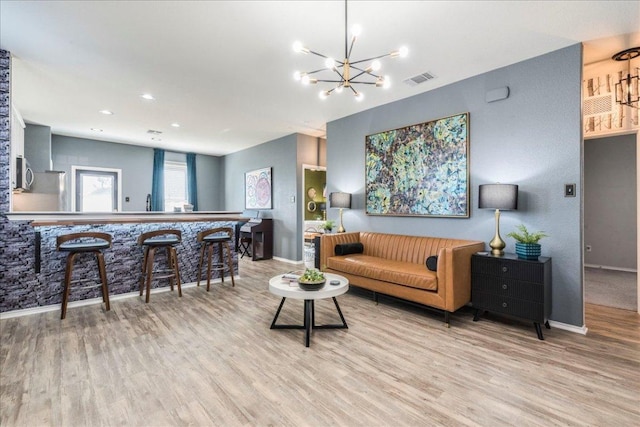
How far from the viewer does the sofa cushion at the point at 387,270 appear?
3.18 meters

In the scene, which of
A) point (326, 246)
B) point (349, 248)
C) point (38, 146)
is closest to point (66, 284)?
point (326, 246)

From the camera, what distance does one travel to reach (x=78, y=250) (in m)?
3.30

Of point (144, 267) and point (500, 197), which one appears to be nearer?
point (500, 197)

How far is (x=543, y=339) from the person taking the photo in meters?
2.78

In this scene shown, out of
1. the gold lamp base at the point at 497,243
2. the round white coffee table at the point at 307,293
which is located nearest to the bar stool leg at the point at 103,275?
the round white coffee table at the point at 307,293

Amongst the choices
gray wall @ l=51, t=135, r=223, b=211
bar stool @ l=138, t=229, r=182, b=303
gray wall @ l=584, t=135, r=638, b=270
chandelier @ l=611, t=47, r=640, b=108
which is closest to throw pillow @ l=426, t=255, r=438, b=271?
chandelier @ l=611, t=47, r=640, b=108

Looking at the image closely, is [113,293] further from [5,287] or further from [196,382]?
[196,382]

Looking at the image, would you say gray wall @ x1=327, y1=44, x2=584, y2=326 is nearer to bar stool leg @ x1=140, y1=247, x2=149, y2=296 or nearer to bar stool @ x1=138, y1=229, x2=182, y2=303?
bar stool @ x1=138, y1=229, x2=182, y2=303

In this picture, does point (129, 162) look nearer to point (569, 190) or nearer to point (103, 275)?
point (103, 275)

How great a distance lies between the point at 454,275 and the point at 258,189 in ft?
18.4

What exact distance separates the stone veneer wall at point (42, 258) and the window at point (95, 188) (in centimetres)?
422

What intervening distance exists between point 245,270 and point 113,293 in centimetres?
219

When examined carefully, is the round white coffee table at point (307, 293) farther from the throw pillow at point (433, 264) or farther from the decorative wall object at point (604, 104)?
the decorative wall object at point (604, 104)

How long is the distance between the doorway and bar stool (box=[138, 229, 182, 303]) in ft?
22.1
